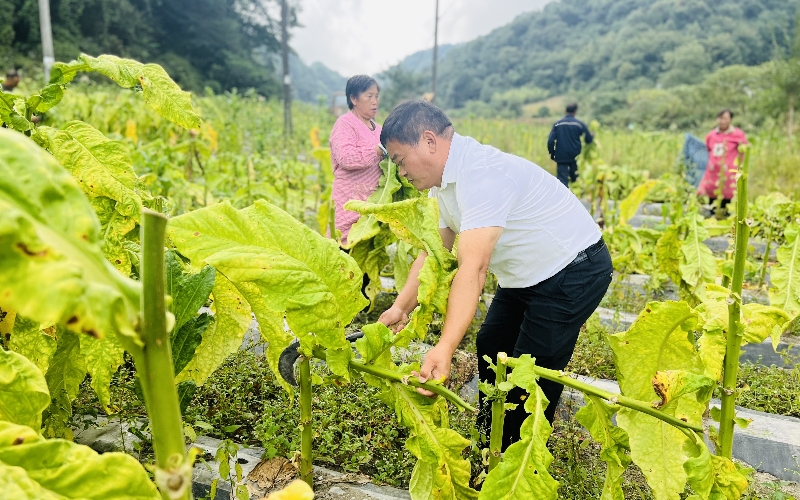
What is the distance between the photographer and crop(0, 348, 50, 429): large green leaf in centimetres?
111

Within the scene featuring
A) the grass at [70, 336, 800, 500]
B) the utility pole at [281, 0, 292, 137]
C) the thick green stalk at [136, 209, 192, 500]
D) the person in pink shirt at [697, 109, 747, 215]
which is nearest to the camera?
the thick green stalk at [136, 209, 192, 500]

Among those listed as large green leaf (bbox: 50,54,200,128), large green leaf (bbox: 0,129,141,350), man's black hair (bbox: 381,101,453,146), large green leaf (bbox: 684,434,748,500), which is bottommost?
large green leaf (bbox: 684,434,748,500)

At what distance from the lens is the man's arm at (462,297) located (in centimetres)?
163

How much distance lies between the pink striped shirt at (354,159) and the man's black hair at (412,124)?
158 centimetres

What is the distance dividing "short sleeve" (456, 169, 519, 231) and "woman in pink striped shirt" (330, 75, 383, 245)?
1761 mm

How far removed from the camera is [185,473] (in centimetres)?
76

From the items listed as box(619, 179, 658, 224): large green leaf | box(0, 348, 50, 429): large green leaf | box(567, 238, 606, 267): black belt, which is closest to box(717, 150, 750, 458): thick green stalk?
box(567, 238, 606, 267): black belt

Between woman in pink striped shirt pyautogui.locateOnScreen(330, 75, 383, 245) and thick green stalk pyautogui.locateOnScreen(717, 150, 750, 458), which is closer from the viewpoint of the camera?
thick green stalk pyautogui.locateOnScreen(717, 150, 750, 458)

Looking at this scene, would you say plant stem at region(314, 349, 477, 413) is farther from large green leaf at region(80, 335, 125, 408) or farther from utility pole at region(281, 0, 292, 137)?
utility pole at region(281, 0, 292, 137)

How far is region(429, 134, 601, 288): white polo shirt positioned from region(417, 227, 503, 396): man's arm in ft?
0.15

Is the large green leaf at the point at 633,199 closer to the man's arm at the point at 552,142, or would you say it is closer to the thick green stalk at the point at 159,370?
the man's arm at the point at 552,142

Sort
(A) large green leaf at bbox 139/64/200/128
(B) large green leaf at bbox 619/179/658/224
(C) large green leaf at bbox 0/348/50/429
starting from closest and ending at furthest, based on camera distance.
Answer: (C) large green leaf at bbox 0/348/50/429 → (A) large green leaf at bbox 139/64/200/128 → (B) large green leaf at bbox 619/179/658/224

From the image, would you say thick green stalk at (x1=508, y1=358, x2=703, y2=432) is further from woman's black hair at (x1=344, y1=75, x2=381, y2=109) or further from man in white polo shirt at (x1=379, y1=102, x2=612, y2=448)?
woman's black hair at (x1=344, y1=75, x2=381, y2=109)

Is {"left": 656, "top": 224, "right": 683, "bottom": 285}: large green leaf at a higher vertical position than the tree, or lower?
lower
